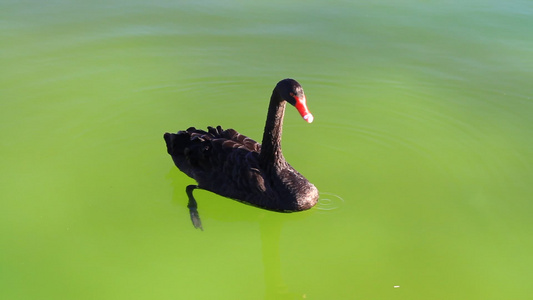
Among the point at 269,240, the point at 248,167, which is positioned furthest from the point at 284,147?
the point at 269,240

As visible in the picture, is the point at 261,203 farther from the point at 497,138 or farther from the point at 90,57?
the point at 90,57

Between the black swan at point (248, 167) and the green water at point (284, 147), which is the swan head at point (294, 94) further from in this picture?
the green water at point (284, 147)

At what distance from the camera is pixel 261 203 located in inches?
162

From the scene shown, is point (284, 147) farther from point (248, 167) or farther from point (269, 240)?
point (269, 240)

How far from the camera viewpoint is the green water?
3.62 metres

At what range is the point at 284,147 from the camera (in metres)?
4.88

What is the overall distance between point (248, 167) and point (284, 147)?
→ 31.3 inches

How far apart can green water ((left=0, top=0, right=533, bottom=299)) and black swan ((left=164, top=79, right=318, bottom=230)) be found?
118mm

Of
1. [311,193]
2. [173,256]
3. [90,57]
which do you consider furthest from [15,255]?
[90,57]

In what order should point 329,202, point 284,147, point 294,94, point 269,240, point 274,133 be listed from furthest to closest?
point 284,147, point 329,202, point 274,133, point 269,240, point 294,94

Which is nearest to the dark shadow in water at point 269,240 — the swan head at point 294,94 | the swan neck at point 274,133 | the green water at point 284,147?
the green water at point 284,147

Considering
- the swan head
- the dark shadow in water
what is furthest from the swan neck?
the dark shadow in water

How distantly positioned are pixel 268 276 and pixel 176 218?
0.82 meters

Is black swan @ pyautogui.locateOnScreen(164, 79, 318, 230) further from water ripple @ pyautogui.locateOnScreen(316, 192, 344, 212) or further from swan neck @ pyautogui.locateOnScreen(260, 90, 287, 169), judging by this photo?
water ripple @ pyautogui.locateOnScreen(316, 192, 344, 212)
